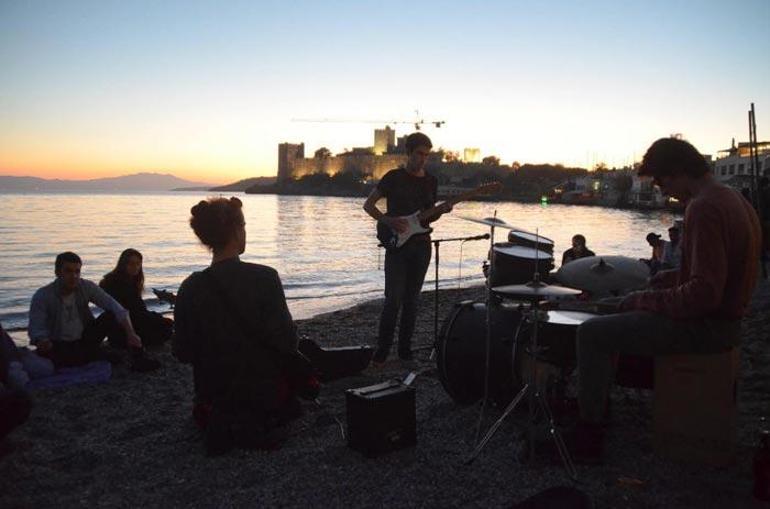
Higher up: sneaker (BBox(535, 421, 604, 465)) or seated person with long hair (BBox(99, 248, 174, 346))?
seated person with long hair (BBox(99, 248, 174, 346))

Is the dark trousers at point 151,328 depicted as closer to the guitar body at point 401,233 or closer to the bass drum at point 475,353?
the guitar body at point 401,233

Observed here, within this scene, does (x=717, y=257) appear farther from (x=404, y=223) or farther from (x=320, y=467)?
(x=404, y=223)

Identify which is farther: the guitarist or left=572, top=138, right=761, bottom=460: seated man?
the guitarist

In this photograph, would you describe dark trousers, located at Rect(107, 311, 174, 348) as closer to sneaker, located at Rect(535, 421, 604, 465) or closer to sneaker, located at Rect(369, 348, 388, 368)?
sneaker, located at Rect(369, 348, 388, 368)

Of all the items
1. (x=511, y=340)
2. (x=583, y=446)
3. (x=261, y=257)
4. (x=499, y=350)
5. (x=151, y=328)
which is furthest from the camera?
(x=261, y=257)

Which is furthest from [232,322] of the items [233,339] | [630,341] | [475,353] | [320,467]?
[630,341]

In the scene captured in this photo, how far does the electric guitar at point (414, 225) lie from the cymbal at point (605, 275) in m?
1.44

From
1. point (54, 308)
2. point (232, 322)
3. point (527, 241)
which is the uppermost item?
point (527, 241)

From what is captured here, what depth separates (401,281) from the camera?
21.2ft

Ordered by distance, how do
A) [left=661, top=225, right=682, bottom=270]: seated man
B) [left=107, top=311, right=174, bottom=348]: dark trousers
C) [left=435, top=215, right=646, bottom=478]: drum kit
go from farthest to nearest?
[left=661, top=225, right=682, bottom=270]: seated man, [left=107, top=311, right=174, bottom=348]: dark trousers, [left=435, top=215, right=646, bottom=478]: drum kit

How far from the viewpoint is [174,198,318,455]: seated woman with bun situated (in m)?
4.00

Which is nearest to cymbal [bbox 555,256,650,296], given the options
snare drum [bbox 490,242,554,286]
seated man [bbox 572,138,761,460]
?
seated man [bbox 572,138,761,460]

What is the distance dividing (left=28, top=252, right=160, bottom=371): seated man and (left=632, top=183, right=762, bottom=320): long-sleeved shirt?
17.2 feet

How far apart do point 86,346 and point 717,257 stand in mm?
5954
